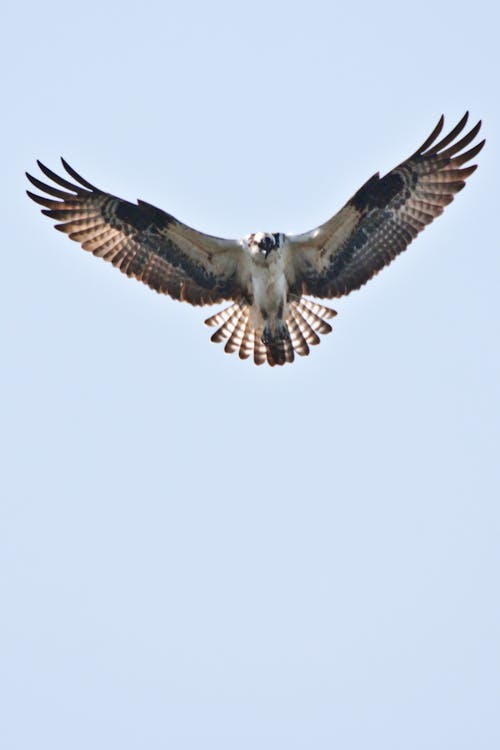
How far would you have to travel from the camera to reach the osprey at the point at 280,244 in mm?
16359

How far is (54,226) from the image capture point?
16547 millimetres

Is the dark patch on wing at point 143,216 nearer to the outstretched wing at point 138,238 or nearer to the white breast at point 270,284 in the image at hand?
the outstretched wing at point 138,238

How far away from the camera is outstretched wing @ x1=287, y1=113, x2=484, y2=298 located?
16.3 meters

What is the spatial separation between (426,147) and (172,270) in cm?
281

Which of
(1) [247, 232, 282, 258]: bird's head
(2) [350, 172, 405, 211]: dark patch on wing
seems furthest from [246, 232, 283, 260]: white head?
(2) [350, 172, 405, 211]: dark patch on wing

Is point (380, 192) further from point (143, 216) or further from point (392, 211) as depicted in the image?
point (143, 216)

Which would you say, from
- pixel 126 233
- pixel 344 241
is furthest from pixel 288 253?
pixel 126 233

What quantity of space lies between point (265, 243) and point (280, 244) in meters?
0.17

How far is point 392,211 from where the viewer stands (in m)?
16.4

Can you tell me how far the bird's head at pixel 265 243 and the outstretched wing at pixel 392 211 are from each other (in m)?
0.25

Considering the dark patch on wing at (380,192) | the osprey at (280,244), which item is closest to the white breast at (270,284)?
the osprey at (280,244)

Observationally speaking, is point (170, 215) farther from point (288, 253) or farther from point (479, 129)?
point (479, 129)

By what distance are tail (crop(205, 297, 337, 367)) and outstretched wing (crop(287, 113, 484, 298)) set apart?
0.65 meters

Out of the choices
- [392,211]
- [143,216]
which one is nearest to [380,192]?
[392,211]
